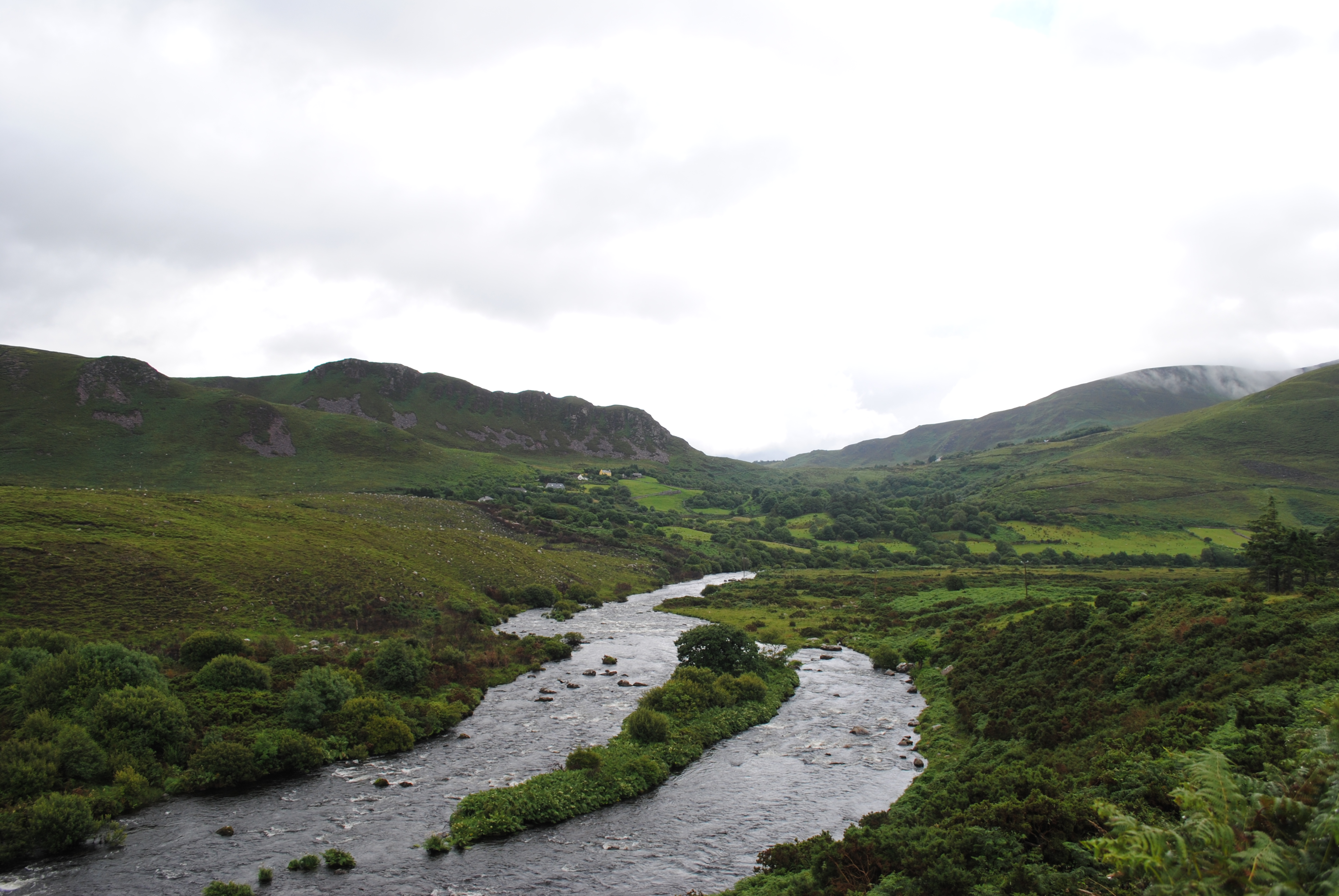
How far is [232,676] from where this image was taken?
43.8m

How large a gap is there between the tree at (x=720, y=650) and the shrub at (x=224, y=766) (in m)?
34.5

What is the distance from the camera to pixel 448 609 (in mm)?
76375

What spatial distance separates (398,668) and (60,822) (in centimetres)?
2394

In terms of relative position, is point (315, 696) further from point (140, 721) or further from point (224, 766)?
point (140, 721)

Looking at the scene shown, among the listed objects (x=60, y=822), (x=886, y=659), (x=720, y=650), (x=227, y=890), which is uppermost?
(x=60, y=822)

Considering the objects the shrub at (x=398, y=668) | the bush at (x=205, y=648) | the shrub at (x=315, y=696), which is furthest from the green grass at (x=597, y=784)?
the bush at (x=205, y=648)

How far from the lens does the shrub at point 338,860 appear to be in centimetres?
2695

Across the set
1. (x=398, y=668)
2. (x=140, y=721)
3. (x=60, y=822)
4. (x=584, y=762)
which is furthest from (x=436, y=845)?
(x=398, y=668)

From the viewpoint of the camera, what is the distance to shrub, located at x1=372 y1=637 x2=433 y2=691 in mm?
50281

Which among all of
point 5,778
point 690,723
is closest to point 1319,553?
point 690,723

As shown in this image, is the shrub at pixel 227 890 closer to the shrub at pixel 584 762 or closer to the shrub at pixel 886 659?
the shrub at pixel 584 762

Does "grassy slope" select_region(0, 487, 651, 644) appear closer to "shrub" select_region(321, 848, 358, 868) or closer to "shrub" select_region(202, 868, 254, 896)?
"shrub" select_region(202, 868, 254, 896)

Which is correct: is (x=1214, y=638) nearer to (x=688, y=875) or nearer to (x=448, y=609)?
(x=688, y=875)

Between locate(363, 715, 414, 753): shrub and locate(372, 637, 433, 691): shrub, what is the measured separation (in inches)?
336
